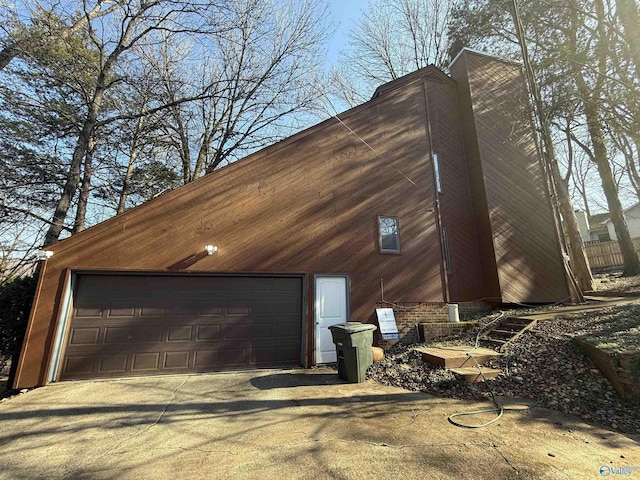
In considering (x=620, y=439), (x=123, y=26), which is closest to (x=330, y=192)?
(x=620, y=439)

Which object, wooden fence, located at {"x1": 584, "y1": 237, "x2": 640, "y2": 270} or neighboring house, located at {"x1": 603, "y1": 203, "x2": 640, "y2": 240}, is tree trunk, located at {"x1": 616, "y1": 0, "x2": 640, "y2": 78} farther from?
neighboring house, located at {"x1": 603, "y1": 203, "x2": 640, "y2": 240}

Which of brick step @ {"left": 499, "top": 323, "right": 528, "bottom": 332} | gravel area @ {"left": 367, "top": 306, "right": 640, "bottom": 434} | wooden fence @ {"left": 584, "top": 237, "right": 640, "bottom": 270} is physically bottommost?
gravel area @ {"left": 367, "top": 306, "right": 640, "bottom": 434}

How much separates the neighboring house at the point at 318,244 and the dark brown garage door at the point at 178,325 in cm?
3

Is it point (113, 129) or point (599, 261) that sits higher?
point (113, 129)

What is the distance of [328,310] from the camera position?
7797mm

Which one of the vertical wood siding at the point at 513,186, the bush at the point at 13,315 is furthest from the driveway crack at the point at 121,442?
the vertical wood siding at the point at 513,186

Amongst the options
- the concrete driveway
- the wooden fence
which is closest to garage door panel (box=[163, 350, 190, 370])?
the concrete driveway

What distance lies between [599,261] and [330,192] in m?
18.6

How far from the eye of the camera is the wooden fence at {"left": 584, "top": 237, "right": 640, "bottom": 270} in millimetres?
16750

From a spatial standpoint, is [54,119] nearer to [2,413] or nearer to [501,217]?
[2,413]

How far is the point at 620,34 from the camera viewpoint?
793cm

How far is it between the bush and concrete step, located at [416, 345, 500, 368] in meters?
8.38

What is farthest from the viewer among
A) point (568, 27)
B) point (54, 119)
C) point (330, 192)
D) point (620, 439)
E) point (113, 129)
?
point (113, 129)

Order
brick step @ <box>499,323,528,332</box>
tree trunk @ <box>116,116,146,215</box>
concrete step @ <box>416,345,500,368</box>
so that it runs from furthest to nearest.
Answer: tree trunk @ <box>116,116,146,215</box>, brick step @ <box>499,323,528,332</box>, concrete step @ <box>416,345,500,368</box>
